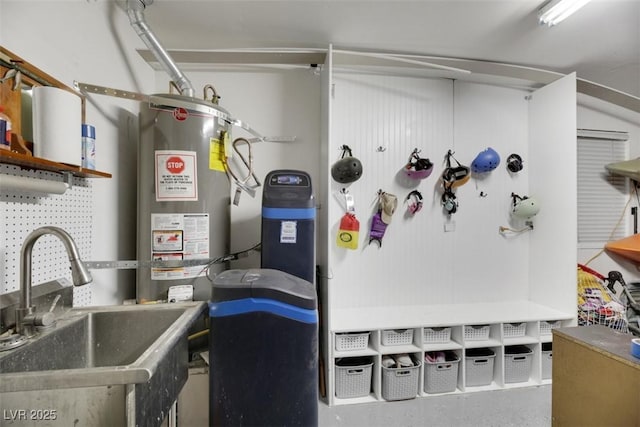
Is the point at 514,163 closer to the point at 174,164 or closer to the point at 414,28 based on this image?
the point at 414,28

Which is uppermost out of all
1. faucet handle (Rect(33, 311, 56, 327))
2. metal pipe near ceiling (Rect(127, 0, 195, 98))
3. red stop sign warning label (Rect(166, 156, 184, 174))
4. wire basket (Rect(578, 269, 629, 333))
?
metal pipe near ceiling (Rect(127, 0, 195, 98))

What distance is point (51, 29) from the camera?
3.91 ft

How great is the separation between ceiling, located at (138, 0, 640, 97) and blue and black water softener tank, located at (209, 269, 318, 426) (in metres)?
1.79

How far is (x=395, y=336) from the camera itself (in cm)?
204

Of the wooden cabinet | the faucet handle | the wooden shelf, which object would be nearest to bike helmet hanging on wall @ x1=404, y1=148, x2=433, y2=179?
the wooden cabinet

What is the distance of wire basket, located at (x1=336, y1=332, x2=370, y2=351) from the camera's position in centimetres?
196

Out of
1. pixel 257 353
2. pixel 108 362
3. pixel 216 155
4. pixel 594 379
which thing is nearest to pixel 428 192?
pixel 594 379

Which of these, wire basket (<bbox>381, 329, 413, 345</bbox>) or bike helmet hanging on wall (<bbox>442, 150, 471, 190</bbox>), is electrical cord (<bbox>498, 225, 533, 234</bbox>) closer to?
bike helmet hanging on wall (<bbox>442, 150, 471, 190</bbox>)

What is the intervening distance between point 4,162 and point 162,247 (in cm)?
73

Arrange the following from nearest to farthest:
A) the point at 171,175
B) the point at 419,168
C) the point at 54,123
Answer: the point at 54,123 < the point at 171,175 < the point at 419,168

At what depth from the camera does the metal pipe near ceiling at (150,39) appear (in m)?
1.52

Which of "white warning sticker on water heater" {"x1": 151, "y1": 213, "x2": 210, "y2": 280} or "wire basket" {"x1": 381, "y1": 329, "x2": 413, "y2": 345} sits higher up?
"white warning sticker on water heater" {"x1": 151, "y1": 213, "x2": 210, "y2": 280}

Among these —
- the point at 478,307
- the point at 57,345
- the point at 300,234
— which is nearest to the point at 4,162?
the point at 57,345

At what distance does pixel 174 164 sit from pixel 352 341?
1.70 meters
